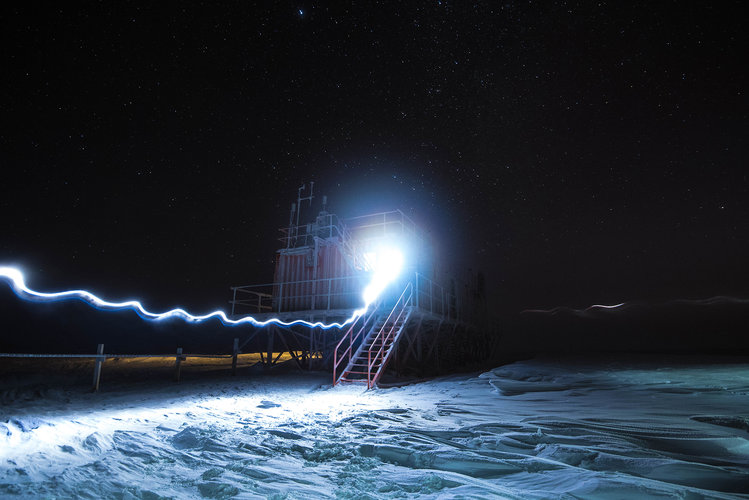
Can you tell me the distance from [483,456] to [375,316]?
11820mm

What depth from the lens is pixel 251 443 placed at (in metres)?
4.66

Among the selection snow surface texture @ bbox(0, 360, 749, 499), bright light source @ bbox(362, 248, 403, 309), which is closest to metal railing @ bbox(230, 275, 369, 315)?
bright light source @ bbox(362, 248, 403, 309)

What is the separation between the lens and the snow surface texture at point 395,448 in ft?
10.4

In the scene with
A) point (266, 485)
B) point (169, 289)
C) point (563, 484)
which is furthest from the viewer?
point (169, 289)

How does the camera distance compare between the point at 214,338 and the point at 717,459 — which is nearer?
the point at 717,459

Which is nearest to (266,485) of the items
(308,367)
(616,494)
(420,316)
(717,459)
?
(616,494)

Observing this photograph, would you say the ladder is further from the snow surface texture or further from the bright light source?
the snow surface texture

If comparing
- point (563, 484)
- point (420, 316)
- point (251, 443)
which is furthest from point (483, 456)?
point (420, 316)

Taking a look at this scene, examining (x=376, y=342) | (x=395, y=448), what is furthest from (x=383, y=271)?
(x=395, y=448)

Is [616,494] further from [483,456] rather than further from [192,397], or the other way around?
[192,397]

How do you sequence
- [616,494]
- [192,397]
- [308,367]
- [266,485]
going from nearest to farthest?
[616,494]
[266,485]
[192,397]
[308,367]

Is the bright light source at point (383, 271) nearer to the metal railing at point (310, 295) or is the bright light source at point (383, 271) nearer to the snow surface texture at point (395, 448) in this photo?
the metal railing at point (310, 295)

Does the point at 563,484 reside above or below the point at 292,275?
below

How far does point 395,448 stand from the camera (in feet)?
13.6
